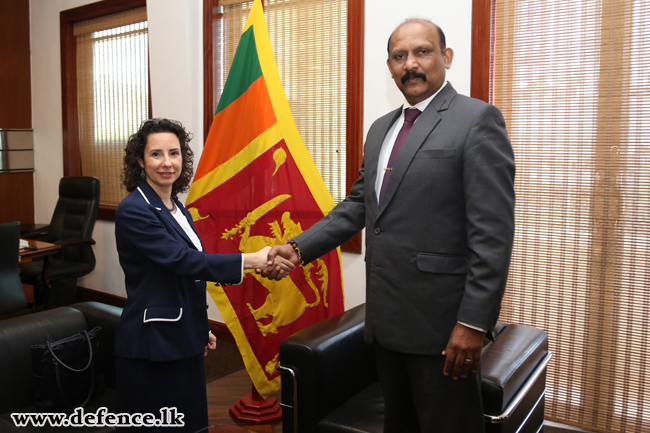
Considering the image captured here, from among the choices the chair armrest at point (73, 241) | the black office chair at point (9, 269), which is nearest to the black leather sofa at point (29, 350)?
the black office chair at point (9, 269)

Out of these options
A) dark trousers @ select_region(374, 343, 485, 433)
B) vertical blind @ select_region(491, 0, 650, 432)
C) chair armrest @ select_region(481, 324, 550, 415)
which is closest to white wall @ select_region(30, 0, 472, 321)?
vertical blind @ select_region(491, 0, 650, 432)

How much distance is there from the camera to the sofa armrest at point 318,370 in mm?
2004

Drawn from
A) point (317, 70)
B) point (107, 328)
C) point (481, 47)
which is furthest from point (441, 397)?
point (317, 70)

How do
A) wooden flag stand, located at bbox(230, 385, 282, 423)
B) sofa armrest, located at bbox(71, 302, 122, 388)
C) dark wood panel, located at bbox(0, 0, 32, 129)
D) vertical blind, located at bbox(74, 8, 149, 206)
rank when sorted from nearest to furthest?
sofa armrest, located at bbox(71, 302, 122, 388), wooden flag stand, located at bbox(230, 385, 282, 423), vertical blind, located at bbox(74, 8, 149, 206), dark wood panel, located at bbox(0, 0, 32, 129)

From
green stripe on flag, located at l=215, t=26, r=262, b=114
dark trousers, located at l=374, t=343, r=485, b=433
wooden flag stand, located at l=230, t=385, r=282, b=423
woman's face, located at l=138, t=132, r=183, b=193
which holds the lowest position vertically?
wooden flag stand, located at l=230, t=385, r=282, b=423

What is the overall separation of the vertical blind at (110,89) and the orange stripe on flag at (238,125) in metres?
2.29

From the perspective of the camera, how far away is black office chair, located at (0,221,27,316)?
3.20m

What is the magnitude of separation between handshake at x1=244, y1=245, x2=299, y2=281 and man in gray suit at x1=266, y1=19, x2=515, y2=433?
468 millimetres

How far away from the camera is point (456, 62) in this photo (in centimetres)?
284

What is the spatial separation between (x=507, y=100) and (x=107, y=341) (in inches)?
91.3

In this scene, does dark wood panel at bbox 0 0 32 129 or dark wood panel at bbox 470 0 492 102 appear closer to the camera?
dark wood panel at bbox 470 0 492 102

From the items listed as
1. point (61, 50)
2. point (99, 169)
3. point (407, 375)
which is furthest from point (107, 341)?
point (61, 50)

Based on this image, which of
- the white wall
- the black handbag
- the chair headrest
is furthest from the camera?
the chair headrest

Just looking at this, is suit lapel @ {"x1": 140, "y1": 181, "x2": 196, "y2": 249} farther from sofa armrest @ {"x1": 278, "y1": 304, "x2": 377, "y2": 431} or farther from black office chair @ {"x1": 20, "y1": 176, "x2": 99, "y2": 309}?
black office chair @ {"x1": 20, "y1": 176, "x2": 99, "y2": 309}
